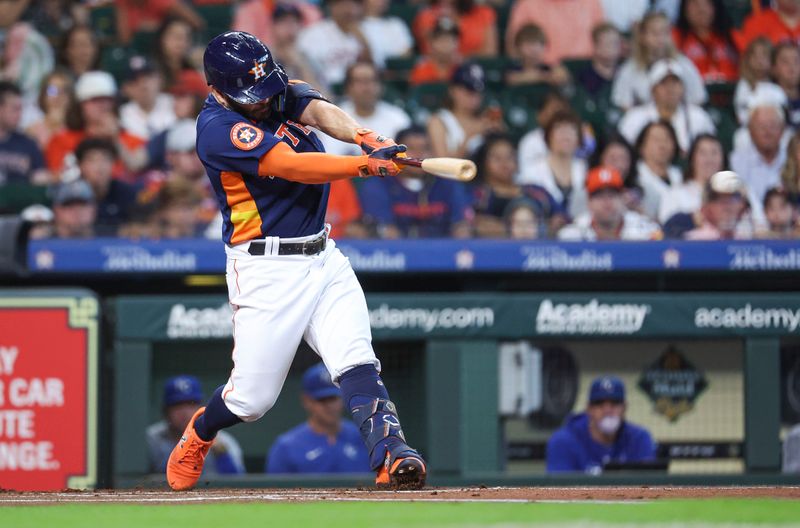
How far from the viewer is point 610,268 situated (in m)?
7.96

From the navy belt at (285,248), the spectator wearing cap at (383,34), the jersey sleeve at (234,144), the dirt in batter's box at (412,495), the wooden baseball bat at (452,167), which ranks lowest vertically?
the dirt in batter's box at (412,495)

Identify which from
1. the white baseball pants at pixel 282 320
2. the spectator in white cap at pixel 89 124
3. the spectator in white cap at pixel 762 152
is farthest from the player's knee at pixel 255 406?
the spectator in white cap at pixel 762 152

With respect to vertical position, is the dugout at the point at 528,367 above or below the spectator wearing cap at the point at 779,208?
below

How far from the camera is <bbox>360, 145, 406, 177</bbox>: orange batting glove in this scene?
4723mm

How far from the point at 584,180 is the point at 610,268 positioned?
4.81 feet

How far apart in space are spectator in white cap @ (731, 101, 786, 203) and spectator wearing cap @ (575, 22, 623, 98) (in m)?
1.23

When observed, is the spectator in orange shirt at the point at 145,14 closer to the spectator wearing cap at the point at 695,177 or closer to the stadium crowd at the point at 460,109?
the stadium crowd at the point at 460,109

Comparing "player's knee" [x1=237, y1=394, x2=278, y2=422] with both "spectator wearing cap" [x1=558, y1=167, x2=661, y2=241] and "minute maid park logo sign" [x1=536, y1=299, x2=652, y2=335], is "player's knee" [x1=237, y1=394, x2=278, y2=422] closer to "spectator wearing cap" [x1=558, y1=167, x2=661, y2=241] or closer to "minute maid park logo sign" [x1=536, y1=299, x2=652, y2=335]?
"minute maid park logo sign" [x1=536, y1=299, x2=652, y2=335]

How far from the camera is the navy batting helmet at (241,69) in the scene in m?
5.03

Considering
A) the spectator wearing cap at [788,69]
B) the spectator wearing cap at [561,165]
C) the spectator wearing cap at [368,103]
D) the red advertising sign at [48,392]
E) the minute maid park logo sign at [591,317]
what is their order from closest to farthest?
the red advertising sign at [48,392], the minute maid park logo sign at [591,317], the spectator wearing cap at [561,165], the spectator wearing cap at [368,103], the spectator wearing cap at [788,69]

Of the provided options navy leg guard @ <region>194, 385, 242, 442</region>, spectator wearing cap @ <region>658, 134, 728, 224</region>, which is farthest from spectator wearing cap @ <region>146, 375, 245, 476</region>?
spectator wearing cap @ <region>658, 134, 728, 224</region>

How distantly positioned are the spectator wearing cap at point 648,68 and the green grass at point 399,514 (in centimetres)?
625

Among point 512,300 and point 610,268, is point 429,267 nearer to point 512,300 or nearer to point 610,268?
point 512,300

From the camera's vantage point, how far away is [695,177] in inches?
364
